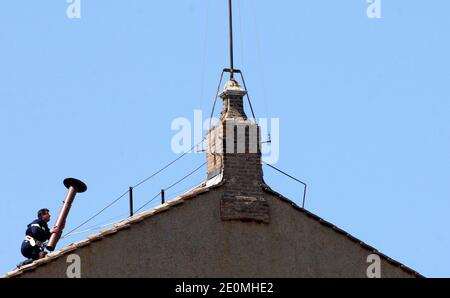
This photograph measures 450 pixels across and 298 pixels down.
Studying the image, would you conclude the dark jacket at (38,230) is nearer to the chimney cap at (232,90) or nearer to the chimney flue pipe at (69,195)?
the chimney flue pipe at (69,195)

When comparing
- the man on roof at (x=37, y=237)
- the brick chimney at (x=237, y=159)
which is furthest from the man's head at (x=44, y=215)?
the brick chimney at (x=237, y=159)

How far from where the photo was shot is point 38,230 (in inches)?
1869

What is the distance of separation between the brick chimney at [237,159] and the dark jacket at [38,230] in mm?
3983

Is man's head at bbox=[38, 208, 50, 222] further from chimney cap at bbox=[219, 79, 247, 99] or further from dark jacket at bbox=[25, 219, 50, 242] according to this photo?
chimney cap at bbox=[219, 79, 247, 99]

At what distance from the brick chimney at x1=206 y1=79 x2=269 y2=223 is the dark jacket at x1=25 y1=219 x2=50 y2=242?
13.1 ft

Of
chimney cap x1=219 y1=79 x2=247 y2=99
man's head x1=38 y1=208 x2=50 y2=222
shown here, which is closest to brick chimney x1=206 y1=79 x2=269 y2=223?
chimney cap x1=219 y1=79 x2=247 y2=99

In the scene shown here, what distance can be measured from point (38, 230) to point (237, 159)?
16.1ft

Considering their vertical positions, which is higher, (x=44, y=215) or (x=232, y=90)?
(x=232, y=90)

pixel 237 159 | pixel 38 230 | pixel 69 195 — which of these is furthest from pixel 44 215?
pixel 237 159

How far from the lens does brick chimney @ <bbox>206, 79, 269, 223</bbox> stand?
46.0 metres

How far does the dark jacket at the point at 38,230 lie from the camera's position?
47.3 meters

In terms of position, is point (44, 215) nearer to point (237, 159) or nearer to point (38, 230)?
point (38, 230)
